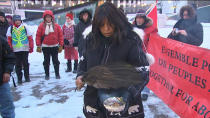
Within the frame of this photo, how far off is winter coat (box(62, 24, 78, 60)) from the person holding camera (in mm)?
3253

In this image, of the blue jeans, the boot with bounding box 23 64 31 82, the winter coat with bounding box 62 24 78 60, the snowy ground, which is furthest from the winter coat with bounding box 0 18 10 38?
the blue jeans

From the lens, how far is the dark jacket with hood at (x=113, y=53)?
164cm

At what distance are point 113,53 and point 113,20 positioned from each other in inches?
11.5

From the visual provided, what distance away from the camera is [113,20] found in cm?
154

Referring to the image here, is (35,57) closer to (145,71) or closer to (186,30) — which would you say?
(186,30)

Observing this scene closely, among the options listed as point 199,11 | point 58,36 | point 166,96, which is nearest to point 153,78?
point 166,96

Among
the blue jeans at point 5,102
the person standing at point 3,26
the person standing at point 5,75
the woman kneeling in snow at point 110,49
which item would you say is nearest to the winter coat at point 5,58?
the person standing at point 5,75

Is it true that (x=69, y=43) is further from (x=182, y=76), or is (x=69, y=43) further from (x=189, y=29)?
(x=182, y=76)

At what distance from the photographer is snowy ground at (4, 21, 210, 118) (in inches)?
132

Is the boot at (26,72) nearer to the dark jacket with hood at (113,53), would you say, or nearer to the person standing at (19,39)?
the person standing at (19,39)

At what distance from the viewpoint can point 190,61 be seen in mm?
2598

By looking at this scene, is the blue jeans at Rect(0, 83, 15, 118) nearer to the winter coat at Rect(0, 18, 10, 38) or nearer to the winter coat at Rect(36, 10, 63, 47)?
the winter coat at Rect(36, 10, 63, 47)

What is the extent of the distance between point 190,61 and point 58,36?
12.3 feet

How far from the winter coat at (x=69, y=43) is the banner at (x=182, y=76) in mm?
3114
